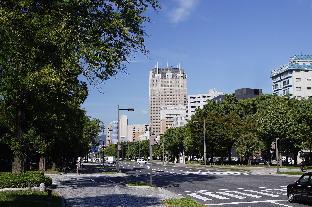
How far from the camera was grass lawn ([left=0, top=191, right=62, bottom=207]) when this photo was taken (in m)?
19.3

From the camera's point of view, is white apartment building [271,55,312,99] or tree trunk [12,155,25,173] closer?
tree trunk [12,155,25,173]

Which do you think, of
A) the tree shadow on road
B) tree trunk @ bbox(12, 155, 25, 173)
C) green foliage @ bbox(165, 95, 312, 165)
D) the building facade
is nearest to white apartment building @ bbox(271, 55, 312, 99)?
the building facade

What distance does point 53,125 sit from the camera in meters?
42.2

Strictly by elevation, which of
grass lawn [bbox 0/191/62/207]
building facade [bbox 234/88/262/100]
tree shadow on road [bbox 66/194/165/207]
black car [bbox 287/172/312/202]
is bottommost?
tree shadow on road [bbox 66/194/165/207]

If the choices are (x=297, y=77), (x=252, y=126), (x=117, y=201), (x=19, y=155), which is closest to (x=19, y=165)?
(x=19, y=155)

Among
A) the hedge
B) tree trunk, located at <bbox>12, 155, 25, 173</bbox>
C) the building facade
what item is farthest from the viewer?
the building facade

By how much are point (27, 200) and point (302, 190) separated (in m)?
12.5

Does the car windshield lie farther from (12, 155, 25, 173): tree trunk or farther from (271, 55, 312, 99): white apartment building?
(271, 55, 312, 99): white apartment building

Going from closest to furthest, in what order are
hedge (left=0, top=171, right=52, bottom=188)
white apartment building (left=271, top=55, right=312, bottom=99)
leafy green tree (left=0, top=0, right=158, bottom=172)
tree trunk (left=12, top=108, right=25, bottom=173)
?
leafy green tree (left=0, top=0, right=158, bottom=172)
hedge (left=0, top=171, right=52, bottom=188)
tree trunk (left=12, top=108, right=25, bottom=173)
white apartment building (left=271, top=55, right=312, bottom=99)

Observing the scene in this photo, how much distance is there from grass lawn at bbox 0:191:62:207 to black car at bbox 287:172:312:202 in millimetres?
10513

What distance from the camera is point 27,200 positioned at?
68.3 ft

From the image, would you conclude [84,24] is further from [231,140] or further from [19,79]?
[231,140]

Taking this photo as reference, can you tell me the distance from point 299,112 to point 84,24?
5362 cm

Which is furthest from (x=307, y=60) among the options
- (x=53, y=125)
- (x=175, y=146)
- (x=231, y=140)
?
(x=53, y=125)
